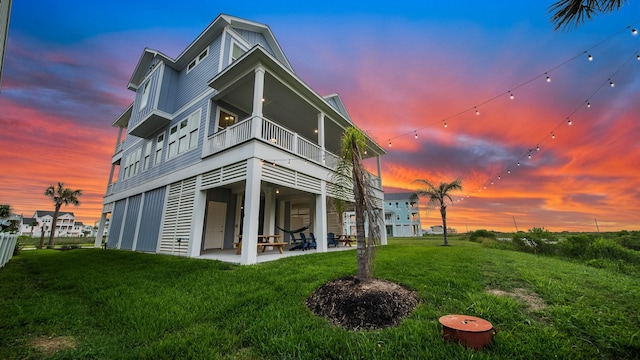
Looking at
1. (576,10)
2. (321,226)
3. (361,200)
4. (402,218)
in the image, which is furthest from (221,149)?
(402,218)

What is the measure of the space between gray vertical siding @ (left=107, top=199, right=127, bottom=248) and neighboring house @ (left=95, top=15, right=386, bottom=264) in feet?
0.23

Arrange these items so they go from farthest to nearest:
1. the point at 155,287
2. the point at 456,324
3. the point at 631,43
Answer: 1. the point at 631,43
2. the point at 155,287
3. the point at 456,324

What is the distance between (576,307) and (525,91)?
5.95 m

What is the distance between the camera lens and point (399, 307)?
291 cm

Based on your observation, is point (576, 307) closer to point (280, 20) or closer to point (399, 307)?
point (399, 307)

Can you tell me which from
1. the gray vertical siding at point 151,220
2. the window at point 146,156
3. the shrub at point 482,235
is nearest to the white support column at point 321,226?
the gray vertical siding at point 151,220

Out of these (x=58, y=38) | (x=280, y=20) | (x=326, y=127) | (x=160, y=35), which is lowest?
(x=326, y=127)

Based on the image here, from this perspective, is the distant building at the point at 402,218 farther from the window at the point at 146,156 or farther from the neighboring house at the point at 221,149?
the window at the point at 146,156

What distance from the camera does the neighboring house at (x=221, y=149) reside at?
7035 mm

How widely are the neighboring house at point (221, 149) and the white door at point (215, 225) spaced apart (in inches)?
1.8

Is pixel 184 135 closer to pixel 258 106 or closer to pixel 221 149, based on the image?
pixel 221 149

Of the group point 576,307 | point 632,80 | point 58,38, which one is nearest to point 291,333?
point 576,307

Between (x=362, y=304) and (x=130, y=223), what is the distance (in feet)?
44.4

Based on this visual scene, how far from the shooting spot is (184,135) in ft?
Result: 31.6
